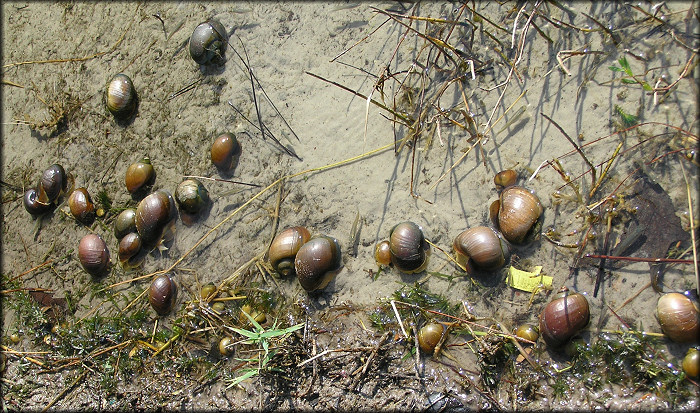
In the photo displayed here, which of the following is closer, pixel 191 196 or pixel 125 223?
pixel 191 196

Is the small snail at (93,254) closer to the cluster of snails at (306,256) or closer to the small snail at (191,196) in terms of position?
the small snail at (191,196)

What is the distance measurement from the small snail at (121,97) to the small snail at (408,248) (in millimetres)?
2757

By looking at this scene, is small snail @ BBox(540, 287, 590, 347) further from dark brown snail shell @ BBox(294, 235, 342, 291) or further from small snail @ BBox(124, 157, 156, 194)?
small snail @ BBox(124, 157, 156, 194)

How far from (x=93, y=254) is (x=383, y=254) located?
8.64 feet

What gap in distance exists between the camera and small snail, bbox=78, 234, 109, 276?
3.97 metres

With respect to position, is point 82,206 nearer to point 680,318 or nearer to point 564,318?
point 564,318

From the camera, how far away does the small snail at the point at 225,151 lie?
147 inches

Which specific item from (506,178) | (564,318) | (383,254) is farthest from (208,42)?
(564,318)

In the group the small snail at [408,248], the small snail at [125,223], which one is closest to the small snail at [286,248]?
the small snail at [408,248]

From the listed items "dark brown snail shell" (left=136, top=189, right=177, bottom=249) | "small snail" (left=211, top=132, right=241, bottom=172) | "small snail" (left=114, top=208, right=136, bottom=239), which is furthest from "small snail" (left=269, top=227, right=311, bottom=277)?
"small snail" (left=114, top=208, right=136, bottom=239)

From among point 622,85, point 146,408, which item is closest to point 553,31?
point 622,85

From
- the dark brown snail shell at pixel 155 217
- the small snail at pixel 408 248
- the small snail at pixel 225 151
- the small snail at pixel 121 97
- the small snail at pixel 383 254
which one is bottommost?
the dark brown snail shell at pixel 155 217

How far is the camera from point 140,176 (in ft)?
12.9

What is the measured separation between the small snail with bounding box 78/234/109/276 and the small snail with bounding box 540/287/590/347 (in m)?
3.71
